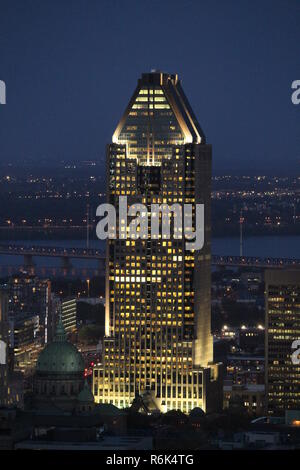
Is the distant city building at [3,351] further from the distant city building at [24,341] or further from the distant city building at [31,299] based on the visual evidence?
the distant city building at [31,299]

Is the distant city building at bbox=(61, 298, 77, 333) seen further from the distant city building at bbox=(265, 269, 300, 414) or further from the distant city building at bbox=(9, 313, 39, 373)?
the distant city building at bbox=(265, 269, 300, 414)

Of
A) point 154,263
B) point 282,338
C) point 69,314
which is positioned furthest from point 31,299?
point 154,263

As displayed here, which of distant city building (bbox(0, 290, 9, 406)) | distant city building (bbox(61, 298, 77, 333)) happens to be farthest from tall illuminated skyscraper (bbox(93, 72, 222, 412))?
distant city building (bbox(61, 298, 77, 333))


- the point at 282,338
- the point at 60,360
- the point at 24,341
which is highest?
the point at 24,341

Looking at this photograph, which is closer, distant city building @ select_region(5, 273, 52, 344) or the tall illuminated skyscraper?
the tall illuminated skyscraper

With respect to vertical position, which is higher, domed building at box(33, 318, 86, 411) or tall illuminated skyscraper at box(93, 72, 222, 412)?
tall illuminated skyscraper at box(93, 72, 222, 412)

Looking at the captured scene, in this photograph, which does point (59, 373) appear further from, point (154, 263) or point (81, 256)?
point (81, 256)
